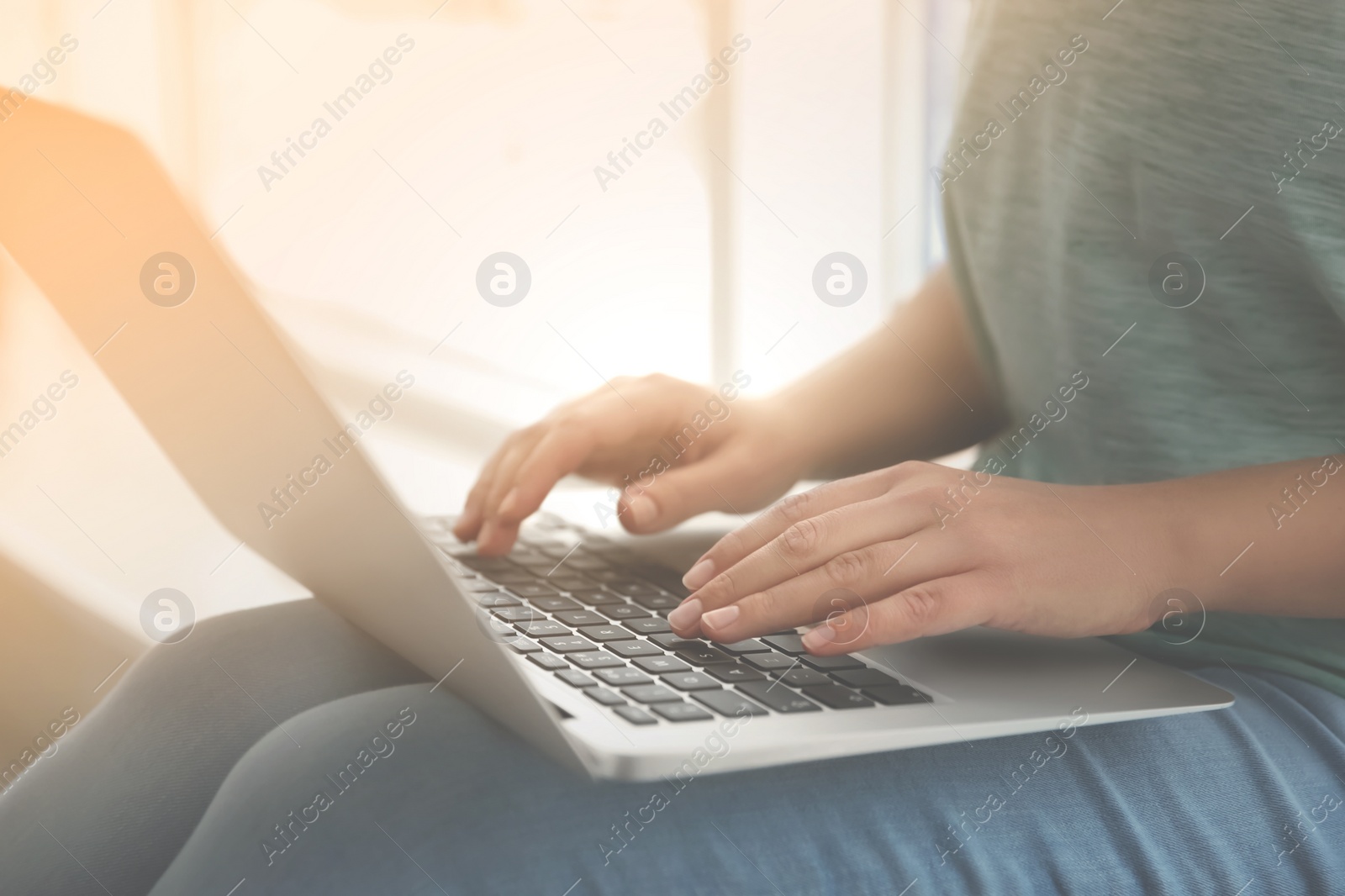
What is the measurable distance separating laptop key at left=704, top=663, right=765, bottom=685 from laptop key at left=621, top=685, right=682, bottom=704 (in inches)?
1.4

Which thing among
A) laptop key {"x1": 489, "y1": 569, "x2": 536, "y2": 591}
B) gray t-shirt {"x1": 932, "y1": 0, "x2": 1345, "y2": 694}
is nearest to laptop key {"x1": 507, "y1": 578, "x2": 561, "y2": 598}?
laptop key {"x1": 489, "y1": 569, "x2": 536, "y2": 591}

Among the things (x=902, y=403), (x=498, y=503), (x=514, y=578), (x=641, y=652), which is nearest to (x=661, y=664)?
(x=641, y=652)

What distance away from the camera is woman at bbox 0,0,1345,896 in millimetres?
379

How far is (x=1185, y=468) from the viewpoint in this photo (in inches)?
23.5

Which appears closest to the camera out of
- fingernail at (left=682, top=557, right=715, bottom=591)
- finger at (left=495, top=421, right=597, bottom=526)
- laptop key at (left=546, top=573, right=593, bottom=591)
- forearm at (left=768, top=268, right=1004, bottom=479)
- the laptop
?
the laptop

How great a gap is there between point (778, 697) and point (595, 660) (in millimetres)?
105

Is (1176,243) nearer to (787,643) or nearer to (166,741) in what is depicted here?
(787,643)

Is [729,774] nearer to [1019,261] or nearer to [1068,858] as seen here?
[1068,858]

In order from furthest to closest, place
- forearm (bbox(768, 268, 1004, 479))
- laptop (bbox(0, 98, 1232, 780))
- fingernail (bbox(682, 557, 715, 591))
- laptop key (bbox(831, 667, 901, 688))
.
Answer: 1. forearm (bbox(768, 268, 1004, 479))
2. fingernail (bbox(682, 557, 715, 591))
3. laptop key (bbox(831, 667, 901, 688))
4. laptop (bbox(0, 98, 1232, 780))

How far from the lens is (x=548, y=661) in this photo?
450 mm

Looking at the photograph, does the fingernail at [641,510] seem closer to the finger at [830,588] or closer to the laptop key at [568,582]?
the laptop key at [568,582]

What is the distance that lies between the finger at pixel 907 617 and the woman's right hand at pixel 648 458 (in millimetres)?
295

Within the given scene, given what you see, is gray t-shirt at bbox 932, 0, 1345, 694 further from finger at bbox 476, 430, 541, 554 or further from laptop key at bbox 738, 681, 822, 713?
finger at bbox 476, 430, 541, 554

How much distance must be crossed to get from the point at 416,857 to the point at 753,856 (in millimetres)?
134
